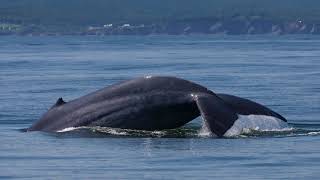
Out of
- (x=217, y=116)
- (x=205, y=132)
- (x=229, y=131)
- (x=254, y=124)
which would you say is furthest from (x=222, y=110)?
(x=254, y=124)

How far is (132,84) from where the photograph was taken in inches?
894

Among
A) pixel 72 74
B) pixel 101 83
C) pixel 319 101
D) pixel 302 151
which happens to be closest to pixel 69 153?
pixel 302 151

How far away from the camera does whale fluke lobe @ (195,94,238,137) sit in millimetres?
21266

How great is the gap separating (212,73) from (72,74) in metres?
4.93

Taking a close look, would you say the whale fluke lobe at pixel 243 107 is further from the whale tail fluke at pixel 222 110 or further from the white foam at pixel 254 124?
the white foam at pixel 254 124

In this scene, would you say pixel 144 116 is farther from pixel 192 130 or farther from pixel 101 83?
pixel 101 83

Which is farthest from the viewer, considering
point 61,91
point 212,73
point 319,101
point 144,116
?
point 212,73

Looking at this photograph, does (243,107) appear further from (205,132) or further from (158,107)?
(158,107)

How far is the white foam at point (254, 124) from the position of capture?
22484 millimetres

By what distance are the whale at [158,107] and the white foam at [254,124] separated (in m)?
0.10

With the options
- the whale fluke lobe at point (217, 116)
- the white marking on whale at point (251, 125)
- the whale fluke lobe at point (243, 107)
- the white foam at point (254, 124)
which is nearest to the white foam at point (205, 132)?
the white marking on whale at point (251, 125)

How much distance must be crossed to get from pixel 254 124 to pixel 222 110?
171 centimetres

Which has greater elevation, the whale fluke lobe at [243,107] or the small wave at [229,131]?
the whale fluke lobe at [243,107]

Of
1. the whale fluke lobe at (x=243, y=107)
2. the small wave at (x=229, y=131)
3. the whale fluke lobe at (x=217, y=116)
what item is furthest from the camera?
the small wave at (x=229, y=131)
